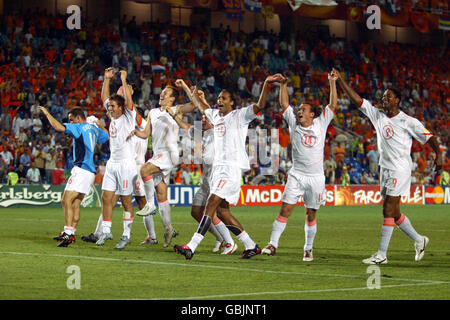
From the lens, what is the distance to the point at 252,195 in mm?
31781

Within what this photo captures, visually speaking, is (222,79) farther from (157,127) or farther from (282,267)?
(282,267)

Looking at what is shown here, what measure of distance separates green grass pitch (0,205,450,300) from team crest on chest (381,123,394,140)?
181cm

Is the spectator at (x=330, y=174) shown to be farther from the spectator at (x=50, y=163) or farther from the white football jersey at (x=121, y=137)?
the white football jersey at (x=121, y=137)

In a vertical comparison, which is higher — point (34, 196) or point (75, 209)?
point (75, 209)

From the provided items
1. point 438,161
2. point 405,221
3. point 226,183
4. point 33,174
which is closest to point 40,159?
point 33,174

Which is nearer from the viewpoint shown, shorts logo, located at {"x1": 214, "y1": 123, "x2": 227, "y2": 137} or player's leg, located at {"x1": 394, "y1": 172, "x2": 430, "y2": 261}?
player's leg, located at {"x1": 394, "y1": 172, "x2": 430, "y2": 261}

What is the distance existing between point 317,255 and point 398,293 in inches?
173

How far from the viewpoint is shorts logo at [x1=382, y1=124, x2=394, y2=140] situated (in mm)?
11688

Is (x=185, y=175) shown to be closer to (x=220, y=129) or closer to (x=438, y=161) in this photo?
(x=220, y=129)

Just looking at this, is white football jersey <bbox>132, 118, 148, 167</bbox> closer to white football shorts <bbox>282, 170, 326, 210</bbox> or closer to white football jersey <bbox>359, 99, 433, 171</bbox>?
white football shorts <bbox>282, 170, 326, 210</bbox>

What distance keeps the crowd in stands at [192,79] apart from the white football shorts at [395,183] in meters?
17.8

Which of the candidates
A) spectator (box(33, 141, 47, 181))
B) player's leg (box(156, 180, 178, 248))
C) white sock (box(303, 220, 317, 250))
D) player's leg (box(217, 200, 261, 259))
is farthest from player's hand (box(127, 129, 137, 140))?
spectator (box(33, 141, 47, 181))

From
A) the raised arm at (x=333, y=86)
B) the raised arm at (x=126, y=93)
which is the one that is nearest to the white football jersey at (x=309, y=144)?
the raised arm at (x=333, y=86)

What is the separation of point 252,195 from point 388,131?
20.2 m
